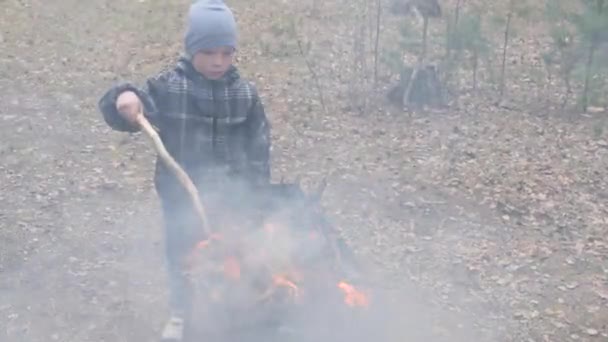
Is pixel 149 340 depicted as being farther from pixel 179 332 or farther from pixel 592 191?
pixel 592 191

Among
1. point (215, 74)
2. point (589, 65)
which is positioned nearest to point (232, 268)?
point (215, 74)

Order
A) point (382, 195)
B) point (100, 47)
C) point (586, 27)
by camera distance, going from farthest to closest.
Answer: point (100, 47), point (586, 27), point (382, 195)

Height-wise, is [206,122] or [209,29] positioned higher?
[209,29]

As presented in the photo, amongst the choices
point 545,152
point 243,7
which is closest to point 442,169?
point 545,152

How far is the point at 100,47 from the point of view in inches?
371

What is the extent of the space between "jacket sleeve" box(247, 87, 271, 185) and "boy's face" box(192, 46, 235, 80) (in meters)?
0.22

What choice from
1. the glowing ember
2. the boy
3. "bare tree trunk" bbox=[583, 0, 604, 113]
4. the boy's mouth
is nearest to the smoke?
the glowing ember

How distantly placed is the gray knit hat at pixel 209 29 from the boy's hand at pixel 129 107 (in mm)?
343

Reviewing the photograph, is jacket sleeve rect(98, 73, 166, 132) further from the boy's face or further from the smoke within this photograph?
the smoke

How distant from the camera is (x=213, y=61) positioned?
3.45 meters

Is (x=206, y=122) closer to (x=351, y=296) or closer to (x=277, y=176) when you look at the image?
(x=351, y=296)

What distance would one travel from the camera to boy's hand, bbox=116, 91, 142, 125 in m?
3.21

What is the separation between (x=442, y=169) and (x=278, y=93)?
2194 millimetres

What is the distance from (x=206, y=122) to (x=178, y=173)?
1.13ft
